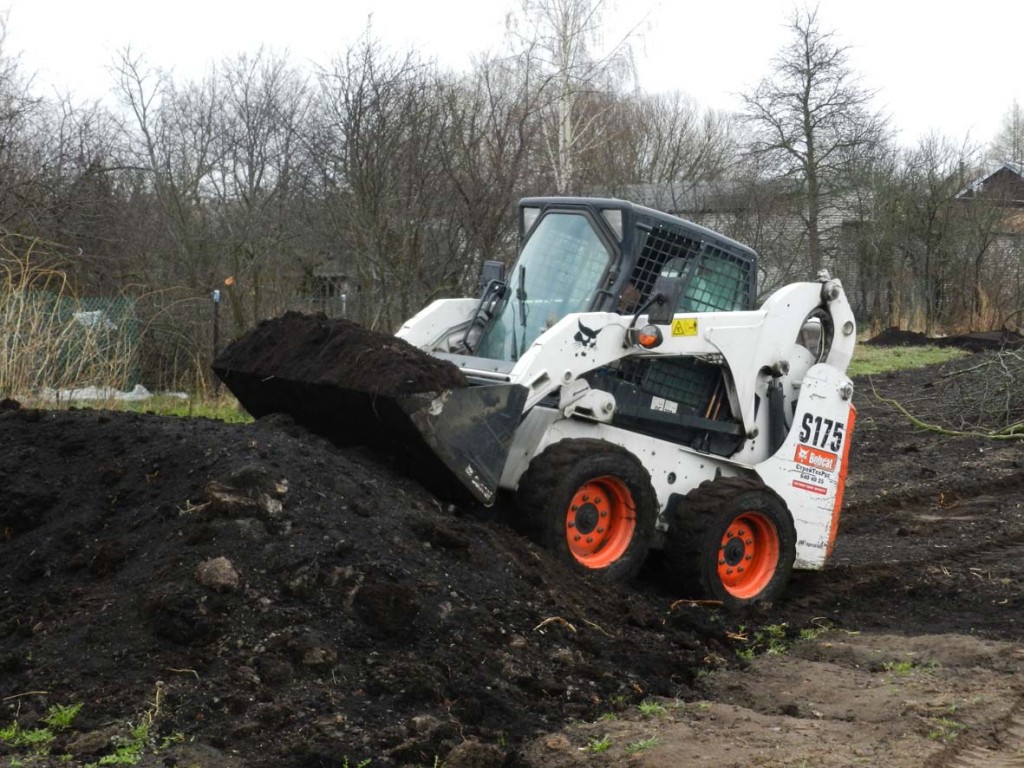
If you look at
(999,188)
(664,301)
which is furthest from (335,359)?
(999,188)

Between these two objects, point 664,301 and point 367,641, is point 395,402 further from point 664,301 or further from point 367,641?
point 664,301

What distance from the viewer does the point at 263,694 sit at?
467 cm

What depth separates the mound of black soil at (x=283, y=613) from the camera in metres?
4.56

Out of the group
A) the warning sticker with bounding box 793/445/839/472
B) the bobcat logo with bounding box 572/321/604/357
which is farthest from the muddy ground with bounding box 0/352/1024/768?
the bobcat logo with bounding box 572/321/604/357

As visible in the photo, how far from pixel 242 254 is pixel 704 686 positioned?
1555 centimetres

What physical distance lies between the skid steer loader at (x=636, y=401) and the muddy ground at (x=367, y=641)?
0.98ft

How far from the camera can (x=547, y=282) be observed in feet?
24.7

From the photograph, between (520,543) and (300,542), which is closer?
(300,542)

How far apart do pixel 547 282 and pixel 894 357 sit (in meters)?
18.6

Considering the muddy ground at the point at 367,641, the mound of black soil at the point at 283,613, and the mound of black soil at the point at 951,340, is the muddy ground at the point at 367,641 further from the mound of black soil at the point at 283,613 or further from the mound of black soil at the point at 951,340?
the mound of black soil at the point at 951,340

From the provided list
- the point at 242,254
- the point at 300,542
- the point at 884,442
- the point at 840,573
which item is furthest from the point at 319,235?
the point at 300,542

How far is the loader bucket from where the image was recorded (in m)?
6.07

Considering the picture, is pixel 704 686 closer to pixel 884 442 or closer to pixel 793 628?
pixel 793 628

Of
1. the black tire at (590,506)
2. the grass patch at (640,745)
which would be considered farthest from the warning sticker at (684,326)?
the grass patch at (640,745)
